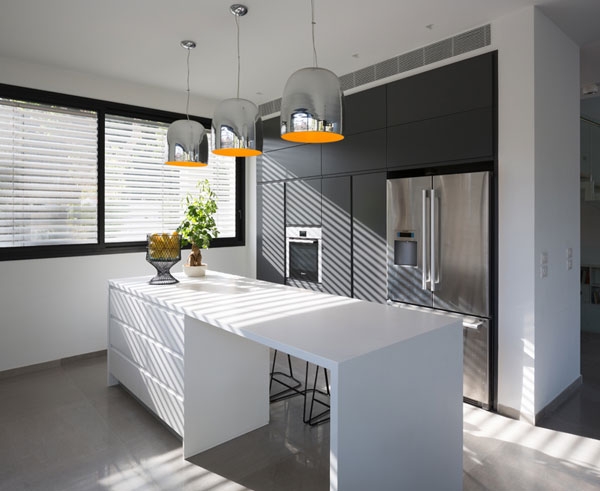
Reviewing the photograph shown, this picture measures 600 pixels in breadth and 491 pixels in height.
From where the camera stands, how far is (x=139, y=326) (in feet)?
9.31

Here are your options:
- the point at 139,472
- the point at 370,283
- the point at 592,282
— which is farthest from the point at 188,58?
the point at 592,282

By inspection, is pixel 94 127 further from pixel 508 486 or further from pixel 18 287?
pixel 508 486

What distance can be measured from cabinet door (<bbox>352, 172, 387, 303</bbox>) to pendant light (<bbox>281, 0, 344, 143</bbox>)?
1.75 meters

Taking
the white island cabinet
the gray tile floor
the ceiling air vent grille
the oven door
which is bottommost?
the gray tile floor

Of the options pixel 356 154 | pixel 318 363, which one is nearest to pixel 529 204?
pixel 356 154

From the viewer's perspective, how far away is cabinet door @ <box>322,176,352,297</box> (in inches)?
154

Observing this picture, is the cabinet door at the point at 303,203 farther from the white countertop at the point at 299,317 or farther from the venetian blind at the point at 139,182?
the white countertop at the point at 299,317

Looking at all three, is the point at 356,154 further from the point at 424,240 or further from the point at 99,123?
the point at 99,123

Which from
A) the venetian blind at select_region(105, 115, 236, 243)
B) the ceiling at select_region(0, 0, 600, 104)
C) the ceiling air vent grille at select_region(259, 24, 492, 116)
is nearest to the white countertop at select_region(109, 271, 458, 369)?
the venetian blind at select_region(105, 115, 236, 243)

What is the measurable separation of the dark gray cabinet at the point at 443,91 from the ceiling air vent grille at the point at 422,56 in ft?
0.31

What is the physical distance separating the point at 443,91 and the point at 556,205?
3.74ft

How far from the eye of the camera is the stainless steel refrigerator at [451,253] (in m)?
2.96

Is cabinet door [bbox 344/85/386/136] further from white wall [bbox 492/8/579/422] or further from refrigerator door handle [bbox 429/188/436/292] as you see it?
white wall [bbox 492/8/579/422]

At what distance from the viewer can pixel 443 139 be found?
3.15 metres
